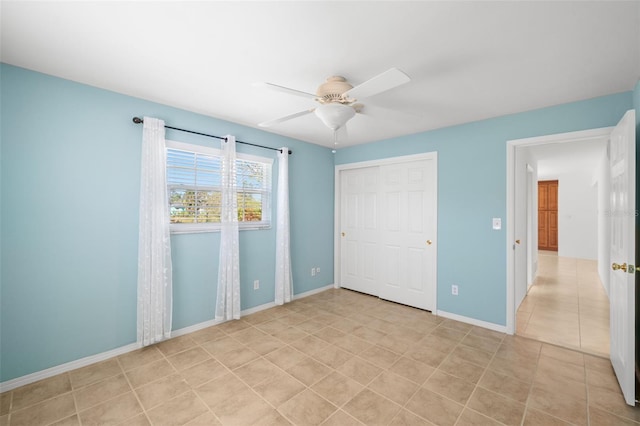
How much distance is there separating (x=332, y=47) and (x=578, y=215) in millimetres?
9265

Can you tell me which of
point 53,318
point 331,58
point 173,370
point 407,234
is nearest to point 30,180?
point 53,318

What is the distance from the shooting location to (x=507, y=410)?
1.91 meters

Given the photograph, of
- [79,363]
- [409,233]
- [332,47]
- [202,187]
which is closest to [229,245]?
[202,187]

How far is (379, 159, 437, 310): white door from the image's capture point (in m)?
3.78

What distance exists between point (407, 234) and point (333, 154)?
1.97 meters

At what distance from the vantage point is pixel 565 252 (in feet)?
25.7

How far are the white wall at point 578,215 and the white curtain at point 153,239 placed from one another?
9.94 metres

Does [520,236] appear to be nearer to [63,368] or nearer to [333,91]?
[333,91]

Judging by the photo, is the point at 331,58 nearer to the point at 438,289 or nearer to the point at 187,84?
the point at 187,84

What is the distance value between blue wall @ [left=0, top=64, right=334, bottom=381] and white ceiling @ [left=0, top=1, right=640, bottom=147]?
280 mm

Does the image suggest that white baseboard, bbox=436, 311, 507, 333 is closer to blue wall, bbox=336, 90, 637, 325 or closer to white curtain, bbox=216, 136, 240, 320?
blue wall, bbox=336, 90, 637, 325

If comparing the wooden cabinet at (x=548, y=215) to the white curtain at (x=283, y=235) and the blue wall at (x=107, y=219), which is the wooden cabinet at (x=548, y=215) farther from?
the white curtain at (x=283, y=235)

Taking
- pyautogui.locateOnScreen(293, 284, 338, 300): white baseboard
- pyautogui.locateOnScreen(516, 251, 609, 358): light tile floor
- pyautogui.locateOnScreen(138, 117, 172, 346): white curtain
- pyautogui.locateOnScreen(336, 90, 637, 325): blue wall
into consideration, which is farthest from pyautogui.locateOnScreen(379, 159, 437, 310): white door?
pyautogui.locateOnScreen(138, 117, 172, 346): white curtain

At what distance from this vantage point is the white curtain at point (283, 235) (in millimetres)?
3902
